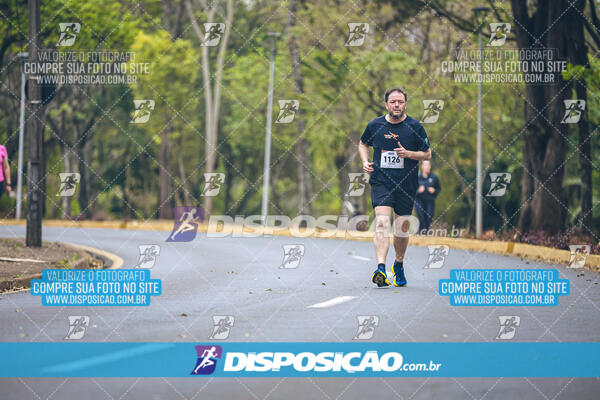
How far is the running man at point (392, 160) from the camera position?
1009cm

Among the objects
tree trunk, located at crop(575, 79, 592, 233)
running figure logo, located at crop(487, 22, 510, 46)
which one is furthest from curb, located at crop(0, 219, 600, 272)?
running figure logo, located at crop(487, 22, 510, 46)

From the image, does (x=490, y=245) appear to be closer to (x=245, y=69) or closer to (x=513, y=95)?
(x=513, y=95)

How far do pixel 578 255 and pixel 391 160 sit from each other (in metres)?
6.37

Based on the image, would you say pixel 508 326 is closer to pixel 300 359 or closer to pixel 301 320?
pixel 301 320

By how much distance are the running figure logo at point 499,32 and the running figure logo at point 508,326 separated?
15460mm

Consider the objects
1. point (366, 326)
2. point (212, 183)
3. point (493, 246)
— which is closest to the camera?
point (366, 326)

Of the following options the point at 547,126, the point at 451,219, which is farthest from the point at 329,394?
the point at 451,219

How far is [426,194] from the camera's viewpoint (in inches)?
792

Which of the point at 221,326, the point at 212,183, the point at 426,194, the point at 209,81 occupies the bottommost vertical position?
the point at 212,183

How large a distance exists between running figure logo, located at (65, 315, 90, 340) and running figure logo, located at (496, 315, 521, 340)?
10.3 ft

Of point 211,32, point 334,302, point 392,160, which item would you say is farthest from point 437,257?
point 211,32

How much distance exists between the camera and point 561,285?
37.4 ft

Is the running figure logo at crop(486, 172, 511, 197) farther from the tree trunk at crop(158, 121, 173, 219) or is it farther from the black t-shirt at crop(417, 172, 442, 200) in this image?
the tree trunk at crop(158, 121, 173, 219)

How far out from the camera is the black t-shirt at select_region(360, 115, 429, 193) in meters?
10.2
